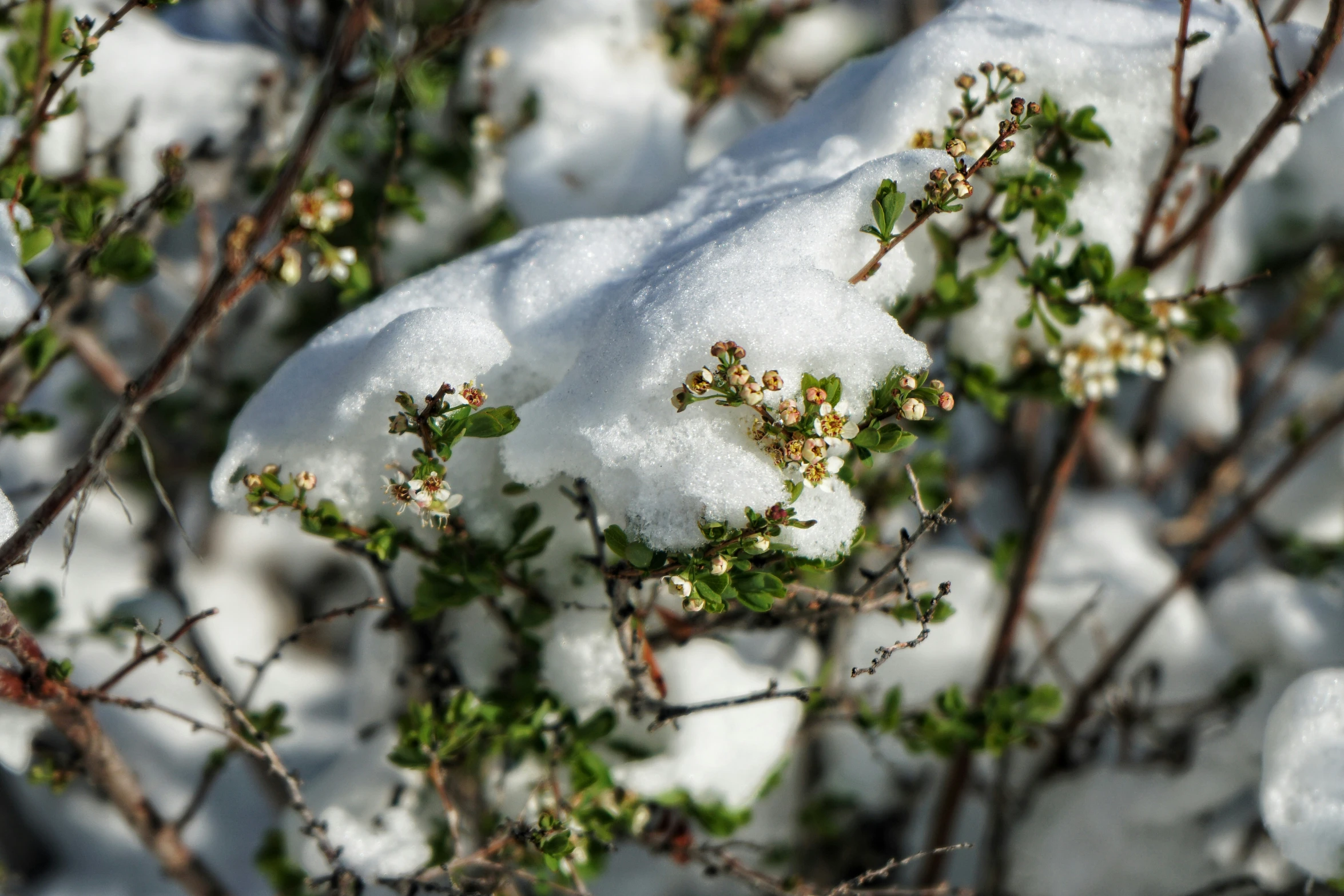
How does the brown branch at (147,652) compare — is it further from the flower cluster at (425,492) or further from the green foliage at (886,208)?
the green foliage at (886,208)

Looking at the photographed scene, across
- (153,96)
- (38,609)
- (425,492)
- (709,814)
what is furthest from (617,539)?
(153,96)

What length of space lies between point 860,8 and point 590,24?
2.10m

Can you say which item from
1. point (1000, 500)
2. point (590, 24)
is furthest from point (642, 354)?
point (1000, 500)

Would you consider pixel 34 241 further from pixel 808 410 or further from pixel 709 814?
pixel 709 814

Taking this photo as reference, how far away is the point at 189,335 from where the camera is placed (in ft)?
3.55

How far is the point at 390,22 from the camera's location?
2299 mm

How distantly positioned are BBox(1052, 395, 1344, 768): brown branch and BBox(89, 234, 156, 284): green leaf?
1.79 m

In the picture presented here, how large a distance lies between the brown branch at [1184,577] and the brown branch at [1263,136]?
1.95 ft

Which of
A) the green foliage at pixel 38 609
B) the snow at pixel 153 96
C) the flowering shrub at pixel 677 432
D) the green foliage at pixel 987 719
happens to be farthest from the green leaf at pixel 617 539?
the snow at pixel 153 96

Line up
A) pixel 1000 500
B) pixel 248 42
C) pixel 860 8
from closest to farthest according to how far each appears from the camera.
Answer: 1. pixel 248 42
2. pixel 1000 500
3. pixel 860 8

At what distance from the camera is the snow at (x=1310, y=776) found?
1396 millimetres

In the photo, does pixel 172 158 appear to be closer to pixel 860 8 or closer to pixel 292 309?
pixel 292 309

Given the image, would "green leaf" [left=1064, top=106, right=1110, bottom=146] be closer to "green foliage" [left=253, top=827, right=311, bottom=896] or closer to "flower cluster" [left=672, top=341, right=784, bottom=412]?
"flower cluster" [left=672, top=341, right=784, bottom=412]

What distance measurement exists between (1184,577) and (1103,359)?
0.71 metres
